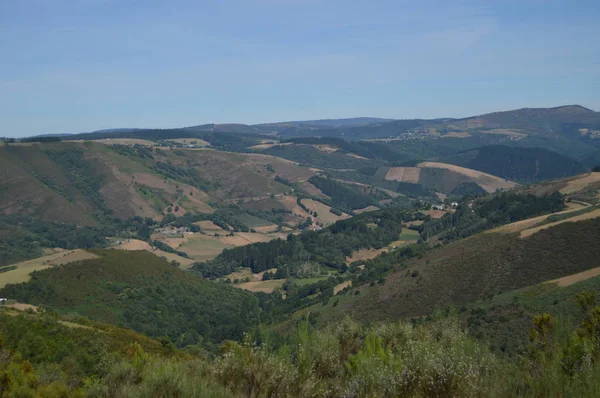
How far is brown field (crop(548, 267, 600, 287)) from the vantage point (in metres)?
53.5

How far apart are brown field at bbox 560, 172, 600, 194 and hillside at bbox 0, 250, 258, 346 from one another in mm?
74707

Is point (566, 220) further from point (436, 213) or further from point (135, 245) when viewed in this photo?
point (135, 245)

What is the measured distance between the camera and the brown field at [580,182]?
12521 centimetres

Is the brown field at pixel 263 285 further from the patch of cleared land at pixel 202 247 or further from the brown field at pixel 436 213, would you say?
the brown field at pixel 436 213

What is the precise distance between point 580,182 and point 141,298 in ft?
333

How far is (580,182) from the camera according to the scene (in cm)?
13088

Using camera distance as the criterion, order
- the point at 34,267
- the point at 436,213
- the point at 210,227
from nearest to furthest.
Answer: the point at 34,267
the point at 436,213
the point at 210,227

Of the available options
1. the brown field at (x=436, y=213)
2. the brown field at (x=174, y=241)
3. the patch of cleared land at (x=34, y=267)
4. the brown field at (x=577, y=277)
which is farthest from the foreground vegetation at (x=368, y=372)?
the brown field at (x=174, y=241)

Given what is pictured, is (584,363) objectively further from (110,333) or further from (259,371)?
(110,333)

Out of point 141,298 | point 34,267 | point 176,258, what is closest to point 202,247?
point 176,258

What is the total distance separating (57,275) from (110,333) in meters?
39.0

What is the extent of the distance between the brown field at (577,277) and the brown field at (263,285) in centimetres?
7131

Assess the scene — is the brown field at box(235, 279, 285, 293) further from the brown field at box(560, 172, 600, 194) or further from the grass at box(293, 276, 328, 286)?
the brown field at box(560, 172, 600, 194)

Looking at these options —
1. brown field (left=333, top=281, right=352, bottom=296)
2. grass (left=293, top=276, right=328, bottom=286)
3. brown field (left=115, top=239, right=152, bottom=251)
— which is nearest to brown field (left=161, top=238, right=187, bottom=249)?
brown field (left=115, top=239, right=152, bottom=251)
